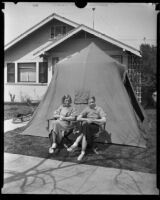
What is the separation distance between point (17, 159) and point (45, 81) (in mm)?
7763

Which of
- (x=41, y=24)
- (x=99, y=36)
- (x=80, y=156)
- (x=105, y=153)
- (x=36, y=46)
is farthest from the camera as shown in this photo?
(x=36, y=46)

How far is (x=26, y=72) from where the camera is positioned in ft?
38.5

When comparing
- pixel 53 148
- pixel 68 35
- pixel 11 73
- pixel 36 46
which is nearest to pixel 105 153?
pixel 53 148

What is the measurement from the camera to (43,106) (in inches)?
221

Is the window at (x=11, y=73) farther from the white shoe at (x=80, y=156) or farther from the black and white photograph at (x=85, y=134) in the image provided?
the white shoe at (x=80, y=156)

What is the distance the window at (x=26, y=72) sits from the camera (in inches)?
455

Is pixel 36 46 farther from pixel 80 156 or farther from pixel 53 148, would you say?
pixel 80 156

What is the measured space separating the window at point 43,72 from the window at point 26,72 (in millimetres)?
399

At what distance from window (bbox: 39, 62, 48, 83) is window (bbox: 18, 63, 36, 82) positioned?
40 cm

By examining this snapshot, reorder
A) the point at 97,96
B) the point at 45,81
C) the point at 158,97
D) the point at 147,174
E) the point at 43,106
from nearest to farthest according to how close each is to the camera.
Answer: the point at 158,97 → the point at 147,174 → the point at 97,96 → the point at 43,106 → the point at 45,81

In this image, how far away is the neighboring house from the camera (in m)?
10.1

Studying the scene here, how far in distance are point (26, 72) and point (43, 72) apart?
1064mm
